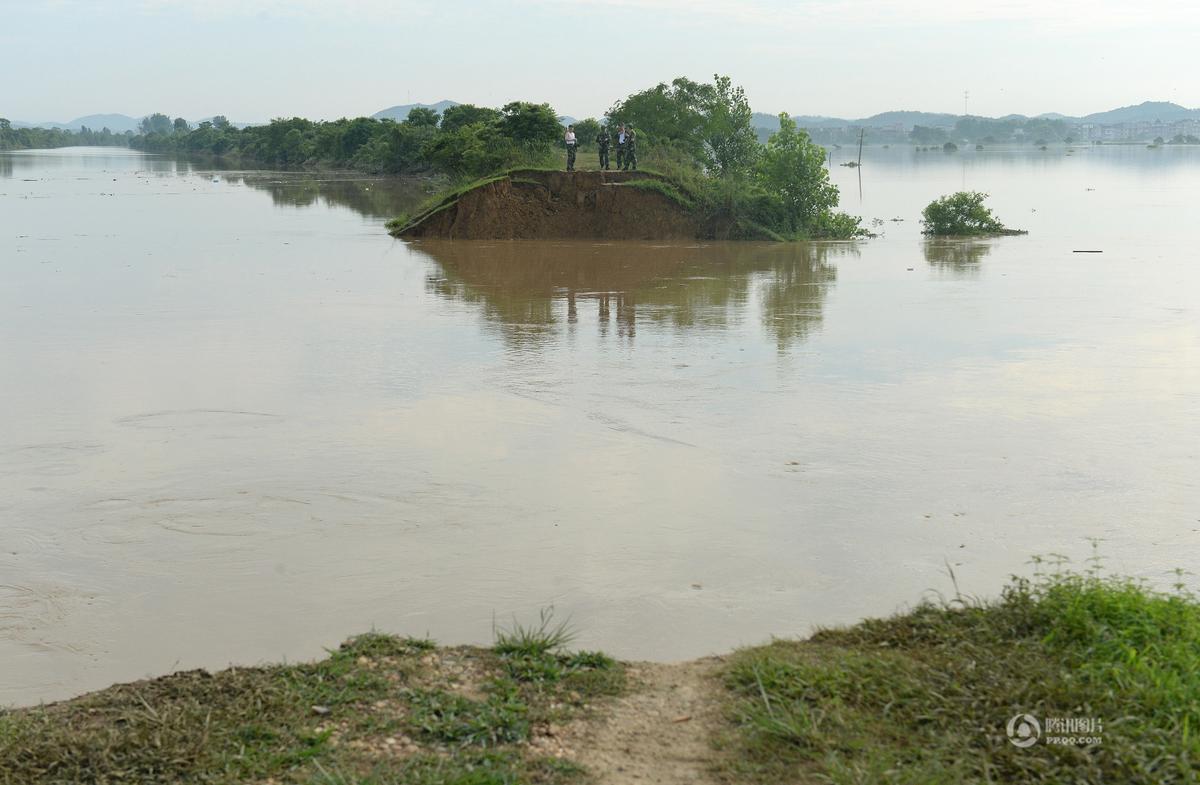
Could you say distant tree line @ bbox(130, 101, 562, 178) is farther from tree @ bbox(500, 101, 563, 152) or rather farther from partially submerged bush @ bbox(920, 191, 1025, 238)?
partially submerged bush @ bbox(920, 191, 1025, 238)

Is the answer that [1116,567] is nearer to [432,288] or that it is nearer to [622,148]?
[432,288]

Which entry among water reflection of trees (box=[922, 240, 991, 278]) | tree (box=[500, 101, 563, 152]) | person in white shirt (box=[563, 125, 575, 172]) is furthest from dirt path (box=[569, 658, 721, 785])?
tree (box=[500, 101, 563, 152])

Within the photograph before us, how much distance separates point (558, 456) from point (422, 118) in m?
72.4

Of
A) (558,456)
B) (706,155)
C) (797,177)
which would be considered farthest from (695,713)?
(706,155)

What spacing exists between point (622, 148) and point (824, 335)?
50.8 ft

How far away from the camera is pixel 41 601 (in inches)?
243

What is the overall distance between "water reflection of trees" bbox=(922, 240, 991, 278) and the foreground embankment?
16.6 meters

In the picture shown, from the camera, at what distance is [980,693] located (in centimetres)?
452

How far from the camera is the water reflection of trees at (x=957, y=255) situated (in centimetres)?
2166

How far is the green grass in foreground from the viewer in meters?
4.03

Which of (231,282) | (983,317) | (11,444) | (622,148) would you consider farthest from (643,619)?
(622,148)

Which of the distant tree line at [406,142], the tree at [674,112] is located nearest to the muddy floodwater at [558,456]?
the distant tree line at [406,142]

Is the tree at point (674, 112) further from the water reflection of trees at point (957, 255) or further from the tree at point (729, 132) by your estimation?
the water reflection of trees at point (957, 255)

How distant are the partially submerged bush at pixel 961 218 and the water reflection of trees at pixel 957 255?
4.87 ft
